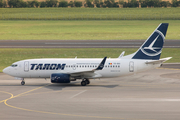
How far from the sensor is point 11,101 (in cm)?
3353

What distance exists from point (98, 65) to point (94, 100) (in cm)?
1057

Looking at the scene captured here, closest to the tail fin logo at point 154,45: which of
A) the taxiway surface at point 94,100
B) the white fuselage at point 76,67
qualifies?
the white fuselage at point 76,67

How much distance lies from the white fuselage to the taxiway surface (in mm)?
1744

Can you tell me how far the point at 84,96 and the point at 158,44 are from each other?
15.2 metres

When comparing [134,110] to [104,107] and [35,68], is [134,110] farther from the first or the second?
[35,68]

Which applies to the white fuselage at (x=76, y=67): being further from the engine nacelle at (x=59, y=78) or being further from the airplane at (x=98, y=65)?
the engine nacelle at (x=59, y=78)

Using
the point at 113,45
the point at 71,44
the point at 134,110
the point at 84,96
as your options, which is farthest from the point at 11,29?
the point at 134,110

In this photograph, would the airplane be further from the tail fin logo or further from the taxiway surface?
the taxiway surface

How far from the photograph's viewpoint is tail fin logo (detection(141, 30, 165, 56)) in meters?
44.6

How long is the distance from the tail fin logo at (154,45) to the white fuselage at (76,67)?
184 centimetres

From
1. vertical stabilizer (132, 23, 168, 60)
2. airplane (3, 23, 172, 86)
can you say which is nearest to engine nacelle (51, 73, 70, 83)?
airplane (3, 23, 172, 86)

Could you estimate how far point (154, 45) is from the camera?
147 ft

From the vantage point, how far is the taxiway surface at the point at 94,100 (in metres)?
27.5

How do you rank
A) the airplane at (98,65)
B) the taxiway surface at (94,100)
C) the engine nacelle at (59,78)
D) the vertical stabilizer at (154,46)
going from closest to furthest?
the taxiway surface at (94,100) → the engine nacelle at (59,78) → the airplane at (98,65) → the vertical stabilizer at (154,46)
